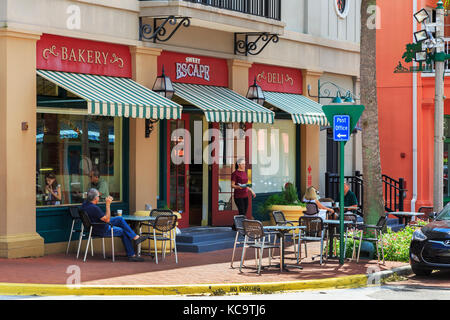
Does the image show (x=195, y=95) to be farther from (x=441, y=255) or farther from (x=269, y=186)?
(x=441, y=255)

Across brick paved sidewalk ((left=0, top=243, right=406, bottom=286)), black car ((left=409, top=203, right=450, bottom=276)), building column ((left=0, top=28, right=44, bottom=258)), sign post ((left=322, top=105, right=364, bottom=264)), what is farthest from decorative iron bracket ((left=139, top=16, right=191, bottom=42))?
black car ((left=409, top=203, right=450, bottom=276))

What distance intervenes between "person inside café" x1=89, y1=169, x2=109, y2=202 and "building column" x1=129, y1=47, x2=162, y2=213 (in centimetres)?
65

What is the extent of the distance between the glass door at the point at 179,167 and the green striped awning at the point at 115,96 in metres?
1.97

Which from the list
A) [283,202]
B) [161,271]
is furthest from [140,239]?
[283,202]

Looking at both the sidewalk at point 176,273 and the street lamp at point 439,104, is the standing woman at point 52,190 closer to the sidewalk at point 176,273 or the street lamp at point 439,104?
the sidewalk at point 176,273

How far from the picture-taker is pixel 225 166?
19.5 meters

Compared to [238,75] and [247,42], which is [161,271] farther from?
[247,42]

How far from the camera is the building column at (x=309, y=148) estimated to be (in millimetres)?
22062

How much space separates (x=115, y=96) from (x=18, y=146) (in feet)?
6.40

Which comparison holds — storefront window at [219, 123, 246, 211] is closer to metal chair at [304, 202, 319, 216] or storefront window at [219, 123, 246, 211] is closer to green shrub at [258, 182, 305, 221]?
green shrub at [258, 182, 305, 221]

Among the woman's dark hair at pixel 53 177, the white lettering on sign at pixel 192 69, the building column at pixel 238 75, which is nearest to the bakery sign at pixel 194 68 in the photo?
the white lettering on sign at pixel 192 69

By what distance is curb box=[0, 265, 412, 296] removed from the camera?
1130 centimetres
